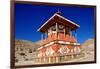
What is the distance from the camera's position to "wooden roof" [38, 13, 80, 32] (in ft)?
6.58

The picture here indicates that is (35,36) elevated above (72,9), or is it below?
below

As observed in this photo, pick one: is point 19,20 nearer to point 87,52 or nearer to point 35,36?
point 35,36

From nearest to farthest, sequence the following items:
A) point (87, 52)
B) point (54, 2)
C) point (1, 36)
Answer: point (1, 36)
point (54, 2)
point (87, 52)

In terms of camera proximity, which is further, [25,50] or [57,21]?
[57,21]

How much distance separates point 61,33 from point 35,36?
275mm

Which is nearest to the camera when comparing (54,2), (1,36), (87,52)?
(1,36)

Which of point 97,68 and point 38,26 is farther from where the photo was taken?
point 97,68

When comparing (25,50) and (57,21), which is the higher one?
(57,21)

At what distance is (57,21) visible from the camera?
2055 millimetres

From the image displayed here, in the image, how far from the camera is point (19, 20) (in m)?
1.92

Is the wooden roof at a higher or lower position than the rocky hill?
higher

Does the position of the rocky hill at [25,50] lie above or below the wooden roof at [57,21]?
below

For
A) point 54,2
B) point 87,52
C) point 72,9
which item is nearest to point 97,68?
point 87,52

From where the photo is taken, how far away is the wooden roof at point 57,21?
201 cm
